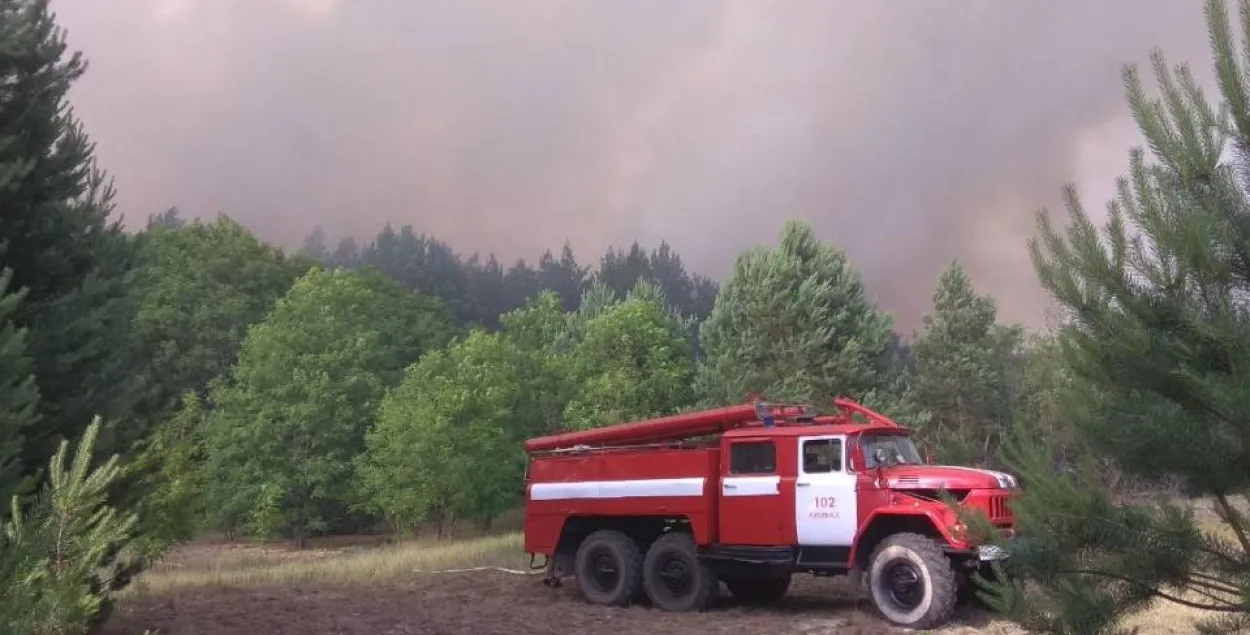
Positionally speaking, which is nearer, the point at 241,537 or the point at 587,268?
the point at 241,537

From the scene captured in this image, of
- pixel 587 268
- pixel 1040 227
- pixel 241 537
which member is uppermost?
pixel 587 268

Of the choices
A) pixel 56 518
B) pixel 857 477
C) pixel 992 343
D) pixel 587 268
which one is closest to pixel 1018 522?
pixel 56 518

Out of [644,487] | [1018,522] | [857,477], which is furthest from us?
[644,487]

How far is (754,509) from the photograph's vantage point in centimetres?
1396

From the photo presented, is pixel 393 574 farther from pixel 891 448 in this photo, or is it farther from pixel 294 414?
pixel 294 414

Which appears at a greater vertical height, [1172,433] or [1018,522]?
[1172,433]

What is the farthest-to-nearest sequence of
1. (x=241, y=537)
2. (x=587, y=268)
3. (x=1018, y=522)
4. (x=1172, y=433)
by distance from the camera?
(x=587, y=268)
(x=241, y=537)
(x=1018, y=522)
(x=1172, y=433)

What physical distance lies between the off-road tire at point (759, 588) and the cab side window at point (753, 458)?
253cm

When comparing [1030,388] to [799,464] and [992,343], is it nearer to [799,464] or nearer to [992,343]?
[992,343]

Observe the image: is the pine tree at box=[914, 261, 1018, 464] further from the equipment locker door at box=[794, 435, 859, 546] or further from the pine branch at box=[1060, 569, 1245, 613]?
the pine branch at box=[1060, 569, 1245, 613]

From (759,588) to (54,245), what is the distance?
1109 centimetres

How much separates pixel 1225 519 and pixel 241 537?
44862mm

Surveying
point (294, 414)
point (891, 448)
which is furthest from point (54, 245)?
point (294, 414)

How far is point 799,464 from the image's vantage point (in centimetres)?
1382
